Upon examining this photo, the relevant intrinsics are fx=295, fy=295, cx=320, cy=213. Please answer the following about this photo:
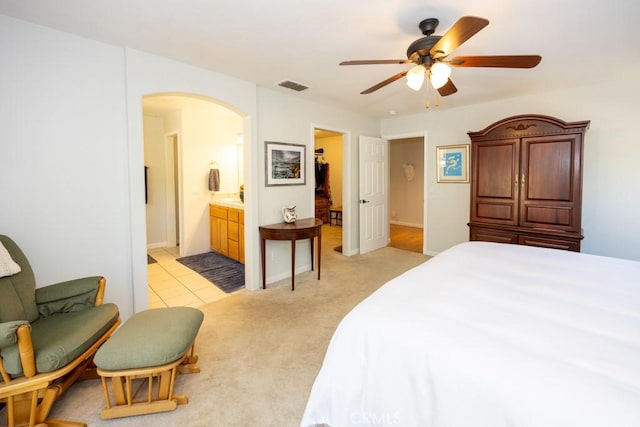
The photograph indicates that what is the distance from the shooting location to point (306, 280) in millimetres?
3908

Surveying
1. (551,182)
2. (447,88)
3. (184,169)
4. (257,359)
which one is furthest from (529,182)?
(184,169)

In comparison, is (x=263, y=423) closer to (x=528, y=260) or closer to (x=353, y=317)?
(x=353, y=317)

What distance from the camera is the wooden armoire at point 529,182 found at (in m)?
3.22

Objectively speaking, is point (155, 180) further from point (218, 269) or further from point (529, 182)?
point (529, 182)

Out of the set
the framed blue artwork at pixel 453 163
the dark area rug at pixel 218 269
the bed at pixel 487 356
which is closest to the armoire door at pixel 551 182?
the framed blue artwork at pixel 453 163

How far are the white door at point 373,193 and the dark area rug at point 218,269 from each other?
2.19 meters

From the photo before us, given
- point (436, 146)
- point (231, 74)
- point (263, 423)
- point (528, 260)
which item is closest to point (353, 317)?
point (263, 423)

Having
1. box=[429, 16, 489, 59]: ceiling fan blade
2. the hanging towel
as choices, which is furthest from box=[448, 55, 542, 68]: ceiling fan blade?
the hanging towel

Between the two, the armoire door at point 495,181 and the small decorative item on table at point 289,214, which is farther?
the small decorative item on table at point 289,214

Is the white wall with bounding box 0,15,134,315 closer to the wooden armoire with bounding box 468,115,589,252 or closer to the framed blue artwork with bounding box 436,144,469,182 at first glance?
the wooden armoire with bounding box 468,115,589,252

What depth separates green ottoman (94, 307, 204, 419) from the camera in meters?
1.58

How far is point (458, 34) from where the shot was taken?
5.24 ft

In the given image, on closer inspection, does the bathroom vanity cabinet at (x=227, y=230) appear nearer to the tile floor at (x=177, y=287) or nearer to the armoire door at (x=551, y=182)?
the tile floor at (x=177, y=287)

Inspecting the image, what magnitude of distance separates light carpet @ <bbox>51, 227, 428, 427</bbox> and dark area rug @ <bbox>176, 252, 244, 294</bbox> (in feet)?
1.21
